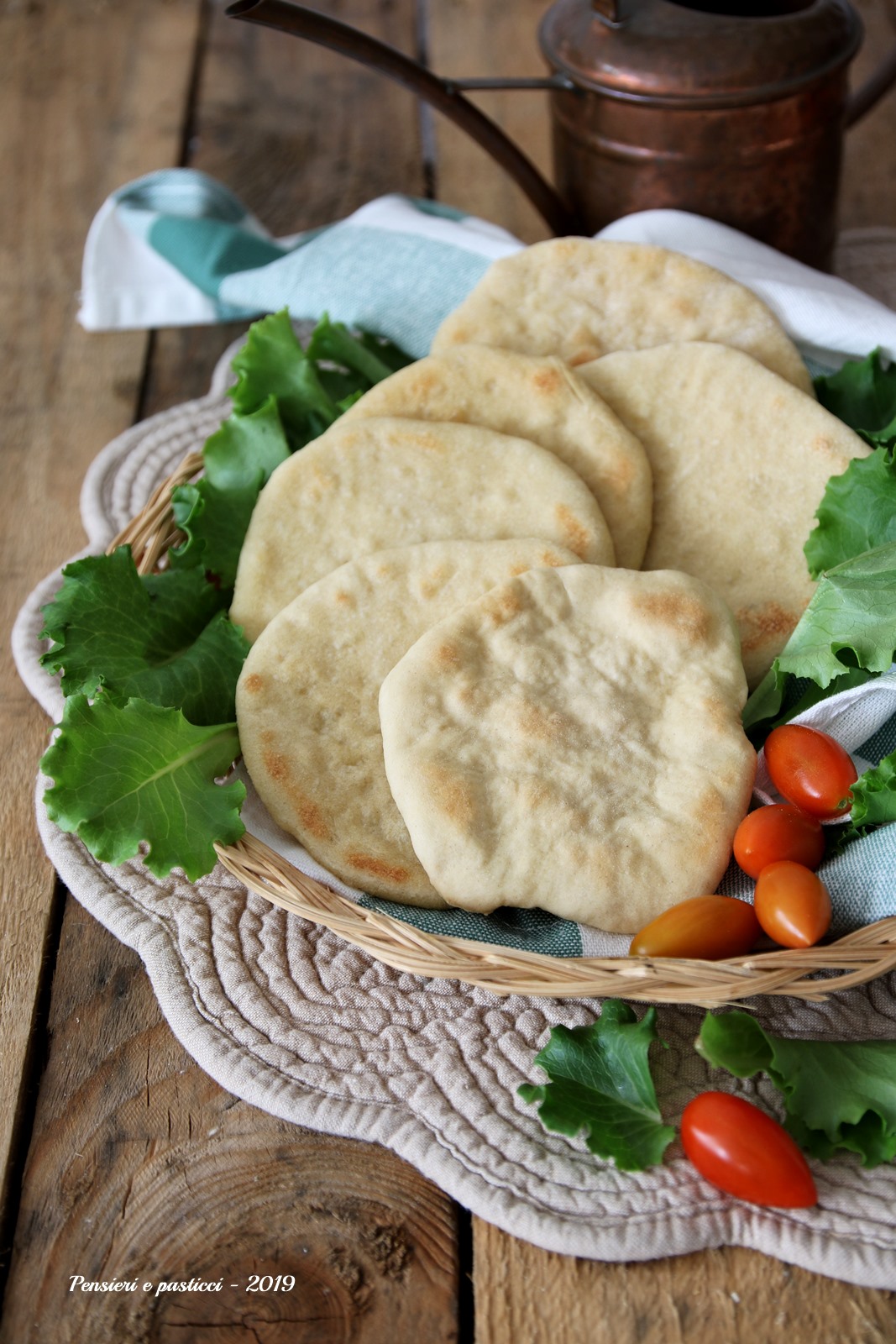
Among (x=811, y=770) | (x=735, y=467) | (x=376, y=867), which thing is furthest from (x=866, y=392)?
(x=376, y=867)

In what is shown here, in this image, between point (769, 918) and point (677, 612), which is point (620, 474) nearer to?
point (677, 612)

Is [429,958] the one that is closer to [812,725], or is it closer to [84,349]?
[812,725]

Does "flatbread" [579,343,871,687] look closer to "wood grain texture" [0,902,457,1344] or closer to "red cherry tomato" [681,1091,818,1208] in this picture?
"red cherry tomato" [681,1091,818,1208]

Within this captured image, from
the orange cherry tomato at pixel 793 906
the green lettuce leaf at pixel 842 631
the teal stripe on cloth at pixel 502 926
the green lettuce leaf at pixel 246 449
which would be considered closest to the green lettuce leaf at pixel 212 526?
the green lettuce leaf at pixel 246 449

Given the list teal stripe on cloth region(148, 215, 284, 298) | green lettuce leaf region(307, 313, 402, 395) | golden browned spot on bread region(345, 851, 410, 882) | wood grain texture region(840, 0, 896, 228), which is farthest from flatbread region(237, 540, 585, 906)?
wood grain texture region(840, 0, 896, 228)

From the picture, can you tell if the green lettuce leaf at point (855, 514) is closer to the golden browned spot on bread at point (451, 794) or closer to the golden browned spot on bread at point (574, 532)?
the golden browned spot on bread at point (574, 532)

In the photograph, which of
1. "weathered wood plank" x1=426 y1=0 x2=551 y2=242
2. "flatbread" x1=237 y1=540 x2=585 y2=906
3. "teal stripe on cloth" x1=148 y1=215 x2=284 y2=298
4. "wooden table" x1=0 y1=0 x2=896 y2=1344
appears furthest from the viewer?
"weathered wood plank" x1=426 y1=0 x2=551 y2=242
